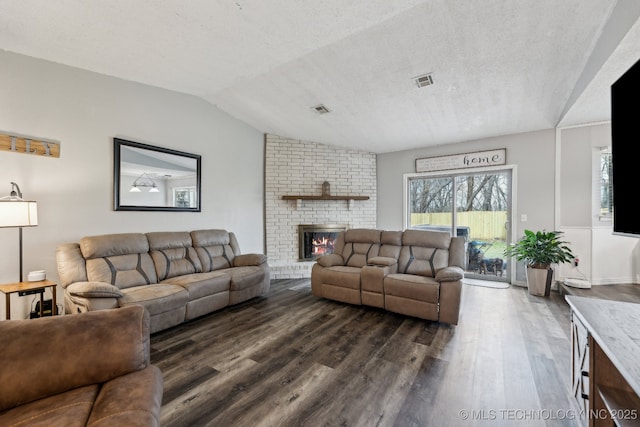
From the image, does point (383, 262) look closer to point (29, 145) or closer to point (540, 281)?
point (540, 281)

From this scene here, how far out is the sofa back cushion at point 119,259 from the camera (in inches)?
108

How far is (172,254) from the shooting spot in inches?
135

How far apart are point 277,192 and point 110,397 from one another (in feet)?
14.2

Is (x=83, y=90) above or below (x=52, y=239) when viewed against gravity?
above

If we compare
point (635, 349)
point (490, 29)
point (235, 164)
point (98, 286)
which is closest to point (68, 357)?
point (98, 286)

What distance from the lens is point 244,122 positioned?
4836 millimetres

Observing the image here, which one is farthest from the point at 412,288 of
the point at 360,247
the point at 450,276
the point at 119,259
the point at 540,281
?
the point at 119,259

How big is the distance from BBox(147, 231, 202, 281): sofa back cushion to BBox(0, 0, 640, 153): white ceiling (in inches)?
78.8

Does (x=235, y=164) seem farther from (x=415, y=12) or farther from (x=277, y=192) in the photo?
(x=415, y=12)

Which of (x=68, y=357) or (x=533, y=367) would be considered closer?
(x=68, y=357)

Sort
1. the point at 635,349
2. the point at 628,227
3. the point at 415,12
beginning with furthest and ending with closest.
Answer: the point at 415,12 → the point at 628,227 → the point at 635,349

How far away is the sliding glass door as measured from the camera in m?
4.59

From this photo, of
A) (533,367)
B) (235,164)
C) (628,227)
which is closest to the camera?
(628,227)

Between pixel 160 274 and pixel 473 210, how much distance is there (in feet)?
16.7
